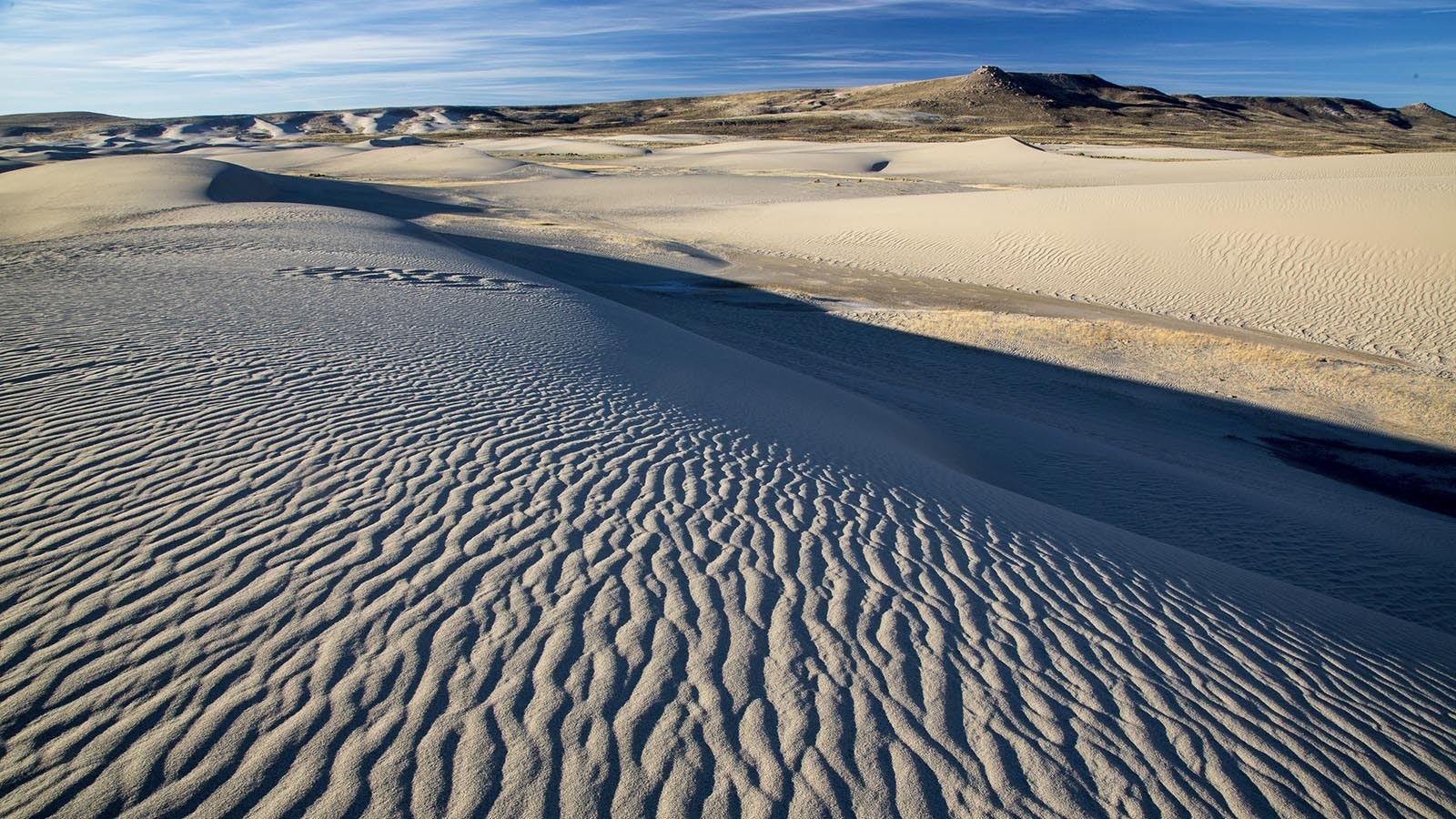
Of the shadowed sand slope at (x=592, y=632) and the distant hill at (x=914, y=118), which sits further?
the distant hill at (x=914, y=118)

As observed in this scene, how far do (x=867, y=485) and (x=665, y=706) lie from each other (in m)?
3.01

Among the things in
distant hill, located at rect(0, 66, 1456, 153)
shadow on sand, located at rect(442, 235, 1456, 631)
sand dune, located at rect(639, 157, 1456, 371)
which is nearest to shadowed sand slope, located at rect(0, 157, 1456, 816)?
shadow on sand, located at rect(442, 235, 1456, 631)

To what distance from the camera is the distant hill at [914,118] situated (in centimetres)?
8500

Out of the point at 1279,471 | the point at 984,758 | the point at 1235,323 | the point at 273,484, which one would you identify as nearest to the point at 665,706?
the point at 984,758

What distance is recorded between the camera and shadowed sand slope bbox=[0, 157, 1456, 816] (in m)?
2.57

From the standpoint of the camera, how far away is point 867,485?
18.3ft

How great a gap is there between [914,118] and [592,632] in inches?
4056

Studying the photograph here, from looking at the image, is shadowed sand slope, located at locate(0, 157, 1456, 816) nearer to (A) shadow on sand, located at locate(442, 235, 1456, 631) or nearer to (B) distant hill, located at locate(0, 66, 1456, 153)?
(A) shadow on sand, located at locate(442, 235, 1456, 631)

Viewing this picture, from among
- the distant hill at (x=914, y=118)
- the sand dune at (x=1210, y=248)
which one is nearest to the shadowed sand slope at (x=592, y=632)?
the sand dune at (x=1210, y=248)

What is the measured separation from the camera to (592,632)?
328 centimetres

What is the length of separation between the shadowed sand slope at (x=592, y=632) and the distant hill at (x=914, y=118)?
77.6m

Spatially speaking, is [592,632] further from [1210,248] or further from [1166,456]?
[1210,248]

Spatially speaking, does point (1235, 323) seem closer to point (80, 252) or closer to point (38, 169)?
point (80, 252)

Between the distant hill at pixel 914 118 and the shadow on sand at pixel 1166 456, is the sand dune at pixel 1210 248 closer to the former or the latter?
the shadow on sand at pixel 1166 456
